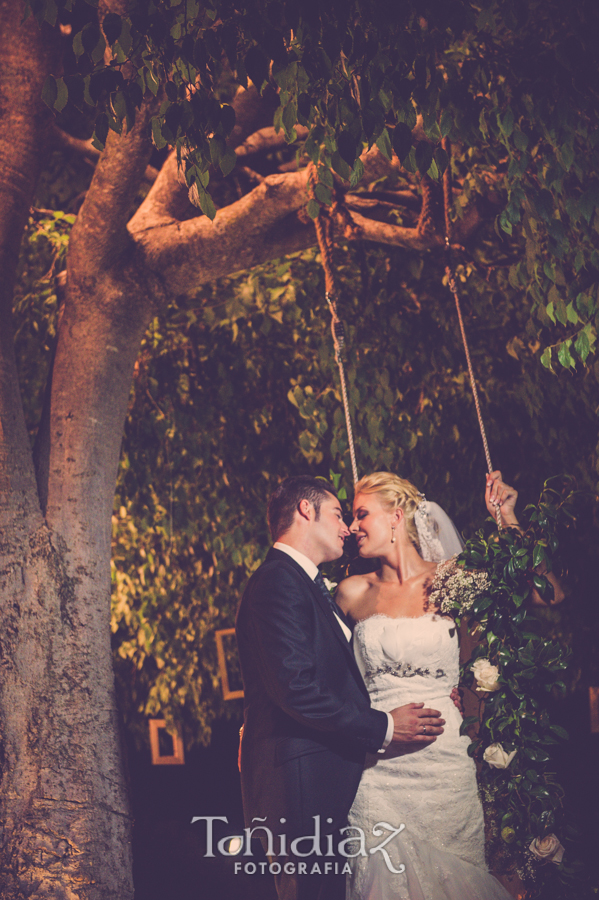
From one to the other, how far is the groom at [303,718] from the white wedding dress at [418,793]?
0.11 meters

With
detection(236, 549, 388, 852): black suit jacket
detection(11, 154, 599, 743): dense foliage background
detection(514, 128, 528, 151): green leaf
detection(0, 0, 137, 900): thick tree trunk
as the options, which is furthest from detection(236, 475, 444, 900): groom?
detection(11, 154, 599, 743): dense foliage background

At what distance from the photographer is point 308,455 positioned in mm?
4602

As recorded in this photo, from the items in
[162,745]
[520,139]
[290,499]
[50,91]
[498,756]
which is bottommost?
[162,745]

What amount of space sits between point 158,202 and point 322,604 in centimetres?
210

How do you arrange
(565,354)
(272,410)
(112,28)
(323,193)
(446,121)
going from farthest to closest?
(272,410)
(323,193)
(565,354)
(446,121)
(112,28)

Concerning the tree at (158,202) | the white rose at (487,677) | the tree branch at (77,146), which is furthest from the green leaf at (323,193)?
the tree branch at (77,146)

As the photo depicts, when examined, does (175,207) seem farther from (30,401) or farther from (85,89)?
(30,401)

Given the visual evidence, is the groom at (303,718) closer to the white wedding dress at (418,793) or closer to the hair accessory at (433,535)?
the white wedding dress at (418,793)

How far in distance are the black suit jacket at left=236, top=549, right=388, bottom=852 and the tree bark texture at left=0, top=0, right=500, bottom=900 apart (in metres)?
0.81

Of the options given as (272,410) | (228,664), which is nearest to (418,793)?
(272,410)

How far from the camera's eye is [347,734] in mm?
2207

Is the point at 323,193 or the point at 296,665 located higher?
the point at 323,193

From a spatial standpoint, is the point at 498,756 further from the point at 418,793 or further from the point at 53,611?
the point at 53,611

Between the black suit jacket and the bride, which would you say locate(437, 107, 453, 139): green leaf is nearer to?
the bride
